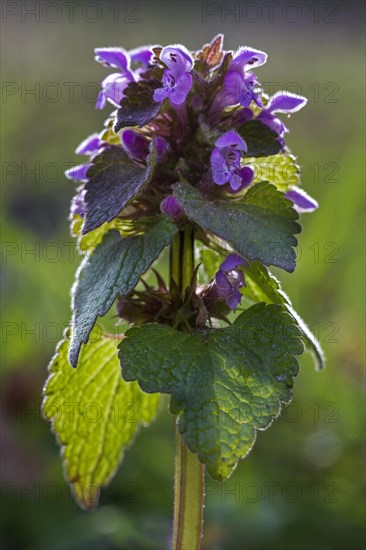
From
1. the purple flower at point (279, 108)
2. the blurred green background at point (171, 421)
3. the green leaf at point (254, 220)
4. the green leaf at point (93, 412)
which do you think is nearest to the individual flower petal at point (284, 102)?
the purple flower at point (279, 108)

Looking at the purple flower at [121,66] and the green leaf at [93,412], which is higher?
the purple flower at [121,66]

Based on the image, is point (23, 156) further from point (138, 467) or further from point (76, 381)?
point (76, 381)

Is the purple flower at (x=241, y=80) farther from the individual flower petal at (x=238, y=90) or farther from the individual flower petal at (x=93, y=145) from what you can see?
the individual flower petal at (x=93, y=145)

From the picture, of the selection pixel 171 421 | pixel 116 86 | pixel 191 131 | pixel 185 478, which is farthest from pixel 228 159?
pixel 171 421

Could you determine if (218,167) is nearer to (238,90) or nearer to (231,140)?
(231,140)

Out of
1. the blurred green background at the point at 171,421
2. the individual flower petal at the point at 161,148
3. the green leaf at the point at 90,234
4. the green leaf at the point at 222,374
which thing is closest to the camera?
the green leaf at the point at 222,374

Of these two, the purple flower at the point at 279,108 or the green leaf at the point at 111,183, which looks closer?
the green leaf at the point at 111,183

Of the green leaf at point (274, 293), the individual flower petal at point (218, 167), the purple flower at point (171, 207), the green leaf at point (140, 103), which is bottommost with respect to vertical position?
the green leaf at point (274, 293)

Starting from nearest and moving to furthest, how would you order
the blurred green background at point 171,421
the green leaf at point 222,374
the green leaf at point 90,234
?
1. the green leaf at point 222,374
2. the green leaf at point 90,234
3. the blurred green background at point 171,421
